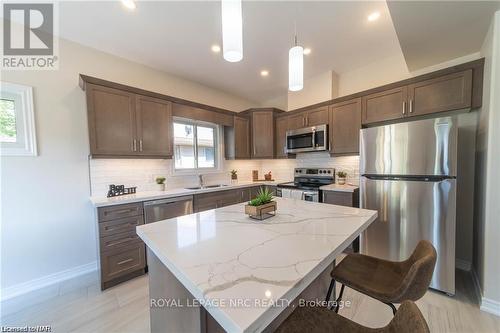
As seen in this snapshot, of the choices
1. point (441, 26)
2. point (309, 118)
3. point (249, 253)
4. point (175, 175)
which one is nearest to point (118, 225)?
point (175, 175)

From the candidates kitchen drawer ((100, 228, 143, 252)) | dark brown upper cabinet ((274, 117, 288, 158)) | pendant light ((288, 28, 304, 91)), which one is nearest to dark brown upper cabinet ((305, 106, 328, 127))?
dark brown upper cabinet ((274, 117, 288, 158))

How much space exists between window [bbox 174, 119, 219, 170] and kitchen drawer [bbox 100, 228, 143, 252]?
1.27 metres

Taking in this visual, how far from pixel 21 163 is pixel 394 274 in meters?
3.47

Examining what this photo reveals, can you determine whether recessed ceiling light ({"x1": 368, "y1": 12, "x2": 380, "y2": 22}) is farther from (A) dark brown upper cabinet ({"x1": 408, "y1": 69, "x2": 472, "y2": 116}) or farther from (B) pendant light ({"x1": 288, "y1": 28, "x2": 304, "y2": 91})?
(B) pendant light ({"x1": 288, "y1": 28, "x2": 304, "y2": 91})

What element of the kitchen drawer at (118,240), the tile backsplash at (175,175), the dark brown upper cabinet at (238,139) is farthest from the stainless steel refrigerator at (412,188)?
the kitchen drawer at (118,240)

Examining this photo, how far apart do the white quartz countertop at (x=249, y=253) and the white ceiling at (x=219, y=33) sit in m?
1.94

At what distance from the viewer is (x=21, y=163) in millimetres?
2047

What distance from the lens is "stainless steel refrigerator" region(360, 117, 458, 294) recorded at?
1.86 m

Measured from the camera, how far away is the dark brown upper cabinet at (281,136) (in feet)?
12.3

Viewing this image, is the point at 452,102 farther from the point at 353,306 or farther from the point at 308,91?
the point at 353,306

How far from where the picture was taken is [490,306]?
166 centimetres

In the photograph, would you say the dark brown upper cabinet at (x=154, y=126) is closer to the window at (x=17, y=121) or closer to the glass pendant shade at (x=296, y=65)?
the window at (x=17, y=121)

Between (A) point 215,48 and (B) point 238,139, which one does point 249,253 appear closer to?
(A) point 215,48

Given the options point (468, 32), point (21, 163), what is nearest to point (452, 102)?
point (468, 32)
